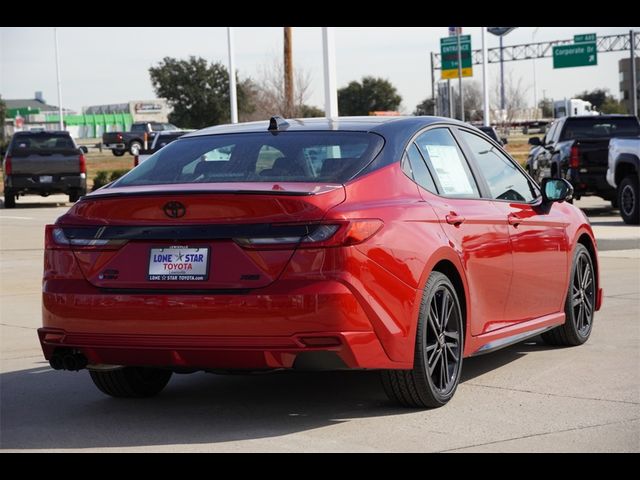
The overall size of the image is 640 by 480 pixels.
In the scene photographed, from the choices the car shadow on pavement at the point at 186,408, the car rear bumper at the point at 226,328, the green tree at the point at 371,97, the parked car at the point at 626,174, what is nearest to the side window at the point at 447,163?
the car shadow on pavement at the point at 186,408

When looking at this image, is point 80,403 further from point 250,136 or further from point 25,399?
point 250,136

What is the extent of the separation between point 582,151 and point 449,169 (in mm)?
15960

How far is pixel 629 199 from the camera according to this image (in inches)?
787

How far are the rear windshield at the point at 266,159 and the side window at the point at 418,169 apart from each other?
23cm

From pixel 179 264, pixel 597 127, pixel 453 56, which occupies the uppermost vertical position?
pixel 453 56

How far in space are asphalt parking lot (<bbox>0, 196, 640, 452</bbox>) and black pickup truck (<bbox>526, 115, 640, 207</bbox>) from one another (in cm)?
1355

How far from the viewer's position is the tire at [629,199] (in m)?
19.7

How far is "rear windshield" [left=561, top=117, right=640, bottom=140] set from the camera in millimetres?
24969

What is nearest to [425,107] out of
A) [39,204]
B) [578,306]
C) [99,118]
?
[99,118]

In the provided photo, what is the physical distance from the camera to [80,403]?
23.3ft

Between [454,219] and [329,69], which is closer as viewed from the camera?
[454,219]

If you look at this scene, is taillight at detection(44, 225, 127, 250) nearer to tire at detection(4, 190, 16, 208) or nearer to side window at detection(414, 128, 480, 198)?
side window at detection(414, 128, 480, 198)

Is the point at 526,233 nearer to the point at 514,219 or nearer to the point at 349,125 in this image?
the point at 514,219

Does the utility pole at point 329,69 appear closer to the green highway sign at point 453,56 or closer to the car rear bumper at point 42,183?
the car rear bumper at point 42,183
